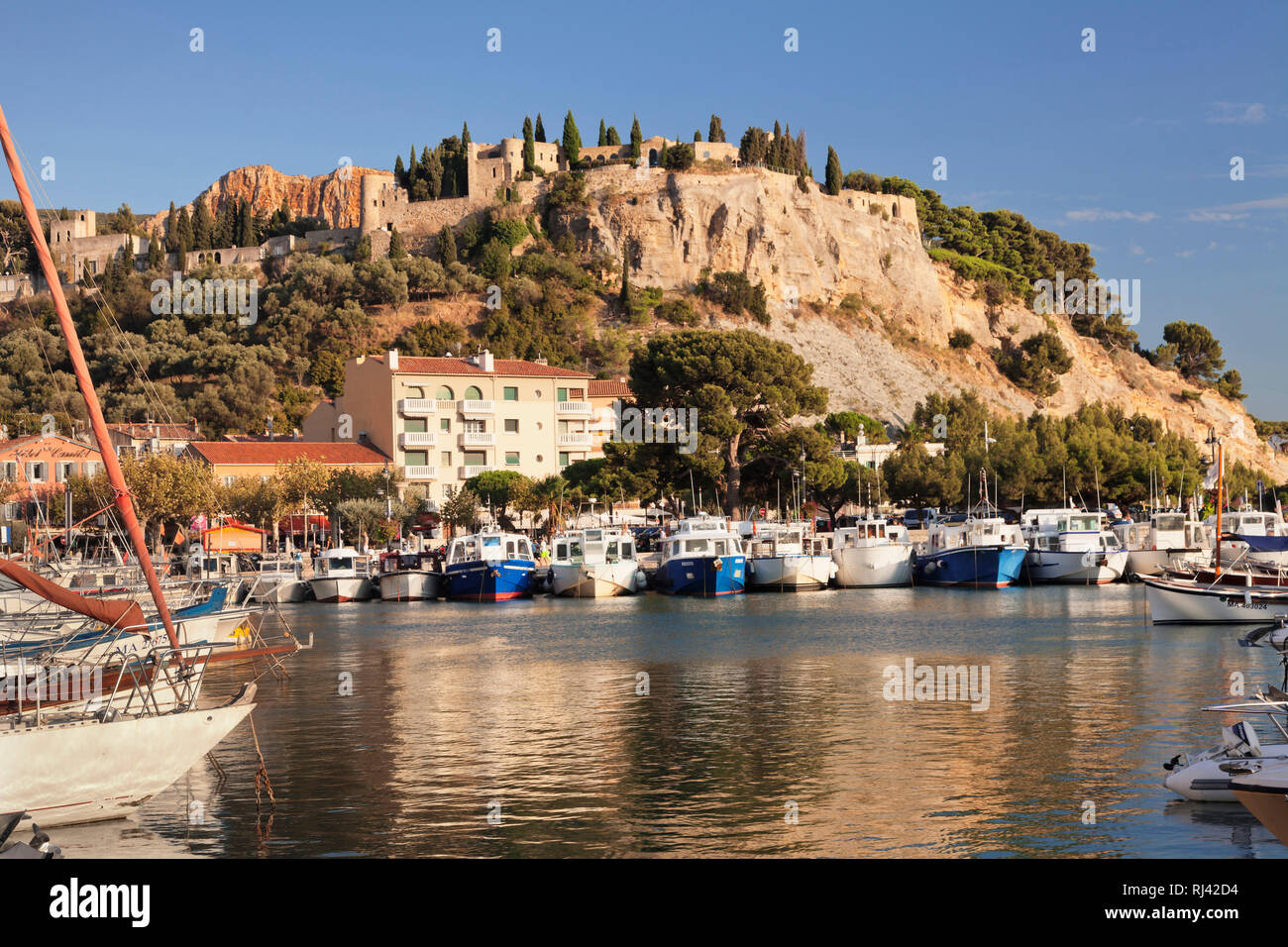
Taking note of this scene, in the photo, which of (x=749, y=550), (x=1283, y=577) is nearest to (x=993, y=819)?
(x=1283, y=577)

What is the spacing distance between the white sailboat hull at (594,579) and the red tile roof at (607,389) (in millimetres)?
39127

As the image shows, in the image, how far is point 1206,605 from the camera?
35.4 metres

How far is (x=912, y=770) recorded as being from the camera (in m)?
17.3

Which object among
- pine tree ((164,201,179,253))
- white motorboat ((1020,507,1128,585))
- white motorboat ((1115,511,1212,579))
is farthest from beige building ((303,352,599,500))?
pine tree ((164,201,179,253))

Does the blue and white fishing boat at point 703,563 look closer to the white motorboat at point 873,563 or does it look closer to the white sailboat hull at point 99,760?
the white motorboat at point 873,563

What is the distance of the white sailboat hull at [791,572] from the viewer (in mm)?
53281

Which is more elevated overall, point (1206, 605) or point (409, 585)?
point (1206, 605)

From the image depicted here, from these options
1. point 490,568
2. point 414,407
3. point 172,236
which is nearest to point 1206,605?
point 490,568

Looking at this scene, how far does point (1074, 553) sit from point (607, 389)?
4627cm

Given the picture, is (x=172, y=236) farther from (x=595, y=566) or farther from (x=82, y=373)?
(x=82, y=373)

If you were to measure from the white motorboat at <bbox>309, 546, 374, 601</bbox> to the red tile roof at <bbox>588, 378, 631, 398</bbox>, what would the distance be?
3719 cm

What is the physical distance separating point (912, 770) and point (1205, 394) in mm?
140906

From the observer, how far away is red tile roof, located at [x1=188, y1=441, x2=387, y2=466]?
247ft
